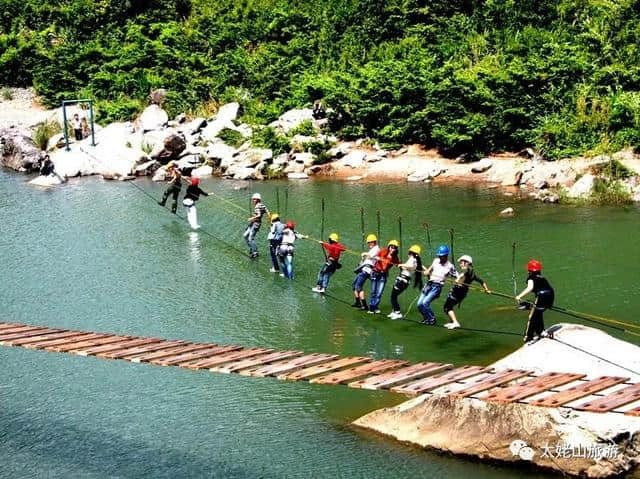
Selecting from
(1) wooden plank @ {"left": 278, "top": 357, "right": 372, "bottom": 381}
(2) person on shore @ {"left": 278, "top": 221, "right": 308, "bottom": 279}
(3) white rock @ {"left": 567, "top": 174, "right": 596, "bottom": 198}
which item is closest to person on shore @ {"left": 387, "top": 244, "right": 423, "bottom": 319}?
(2) person on shore @ {"left": 278, "top": 221, "right": 308, "bottom": 279}

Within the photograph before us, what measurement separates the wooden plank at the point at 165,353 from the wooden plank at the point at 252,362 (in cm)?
136

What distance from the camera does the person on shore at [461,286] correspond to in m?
21.8

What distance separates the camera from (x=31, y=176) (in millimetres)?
46688

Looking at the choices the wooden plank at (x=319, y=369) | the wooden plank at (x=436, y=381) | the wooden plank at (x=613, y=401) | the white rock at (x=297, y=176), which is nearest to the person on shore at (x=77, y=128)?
the white rock at (x=297, y=176)

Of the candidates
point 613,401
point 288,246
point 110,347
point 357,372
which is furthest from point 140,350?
point 288,246

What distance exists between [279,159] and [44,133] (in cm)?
1550

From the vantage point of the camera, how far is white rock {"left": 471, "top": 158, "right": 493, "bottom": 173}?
4112 centimetres

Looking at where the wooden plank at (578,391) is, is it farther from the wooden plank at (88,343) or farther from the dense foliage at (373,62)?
the dense foliage at (373,62)

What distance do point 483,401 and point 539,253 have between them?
1398 centimetres

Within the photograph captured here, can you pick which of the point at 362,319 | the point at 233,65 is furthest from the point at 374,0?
the point at 362,319

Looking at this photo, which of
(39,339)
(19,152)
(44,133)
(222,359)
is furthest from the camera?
(44,133)

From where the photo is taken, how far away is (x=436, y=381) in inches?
626

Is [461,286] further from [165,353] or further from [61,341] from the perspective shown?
[61,341]

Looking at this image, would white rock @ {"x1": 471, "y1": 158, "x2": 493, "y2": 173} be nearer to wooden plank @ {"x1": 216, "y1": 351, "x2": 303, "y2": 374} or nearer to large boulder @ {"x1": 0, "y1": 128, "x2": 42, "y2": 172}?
large boulder @ {"x1": 0, "y1": 128, "x2": 42, "y2": 172}
